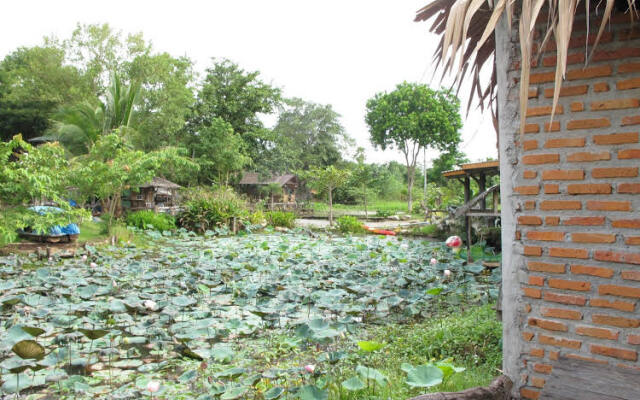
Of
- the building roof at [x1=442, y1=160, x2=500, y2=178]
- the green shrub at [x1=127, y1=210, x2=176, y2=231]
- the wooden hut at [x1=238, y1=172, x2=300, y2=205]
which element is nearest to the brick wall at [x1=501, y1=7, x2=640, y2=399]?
the building roof at [x1=442, y1=160, x2=500, y2=178]

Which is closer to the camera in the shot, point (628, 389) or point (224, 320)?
point (628, 389)

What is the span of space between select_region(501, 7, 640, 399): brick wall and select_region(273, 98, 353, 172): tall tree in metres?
28.5

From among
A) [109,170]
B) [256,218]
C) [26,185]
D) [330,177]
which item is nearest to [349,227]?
[256,218]

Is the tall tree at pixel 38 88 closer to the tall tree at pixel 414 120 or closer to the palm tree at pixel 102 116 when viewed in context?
the palm tree at pixel 102 116

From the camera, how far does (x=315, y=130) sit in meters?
32.0

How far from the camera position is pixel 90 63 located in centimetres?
2148

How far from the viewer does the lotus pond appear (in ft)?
7.52

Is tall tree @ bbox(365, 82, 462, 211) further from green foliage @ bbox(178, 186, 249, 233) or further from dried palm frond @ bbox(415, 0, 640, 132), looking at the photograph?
dried palm frond @ bbox(415, 0, 640, 132)

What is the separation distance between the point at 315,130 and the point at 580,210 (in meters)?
30.5

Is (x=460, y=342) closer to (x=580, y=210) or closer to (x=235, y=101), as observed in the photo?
(x=580, y=210)

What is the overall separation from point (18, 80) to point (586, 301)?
85.9 ft

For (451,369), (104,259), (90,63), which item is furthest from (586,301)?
(90,63)

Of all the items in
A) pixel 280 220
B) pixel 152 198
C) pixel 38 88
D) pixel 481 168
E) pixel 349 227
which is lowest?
pixel 349 227

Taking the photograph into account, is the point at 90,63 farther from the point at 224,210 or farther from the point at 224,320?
the point at 224,320
